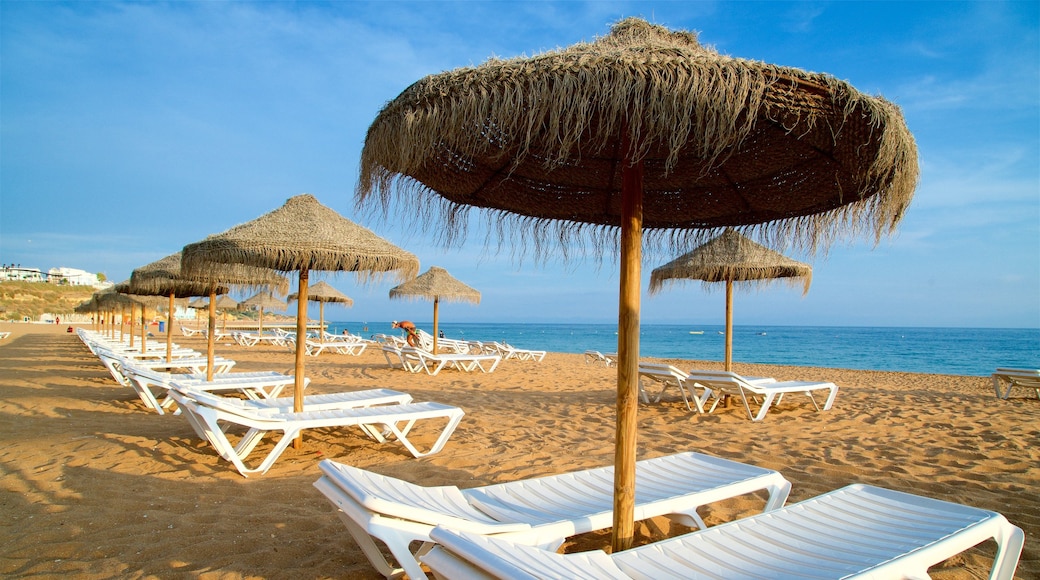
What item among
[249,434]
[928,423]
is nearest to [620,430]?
[249,434]

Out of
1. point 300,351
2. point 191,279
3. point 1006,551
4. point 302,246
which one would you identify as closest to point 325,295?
point 191,279

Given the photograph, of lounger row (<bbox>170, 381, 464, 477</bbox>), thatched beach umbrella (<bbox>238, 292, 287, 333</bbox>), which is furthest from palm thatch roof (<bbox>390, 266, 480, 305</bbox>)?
thatched beach umbrella (<bbox>238, 292, 287, 333</bbox>)

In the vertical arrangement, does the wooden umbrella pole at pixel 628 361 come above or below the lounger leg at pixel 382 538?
above

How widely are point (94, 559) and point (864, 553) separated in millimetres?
3281

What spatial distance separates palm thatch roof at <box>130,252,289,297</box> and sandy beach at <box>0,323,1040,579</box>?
1678mm

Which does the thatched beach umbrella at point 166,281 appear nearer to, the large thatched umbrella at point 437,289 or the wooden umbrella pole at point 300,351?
the wooden umbrella pole at point 300,351

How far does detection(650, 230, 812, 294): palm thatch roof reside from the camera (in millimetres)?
7074

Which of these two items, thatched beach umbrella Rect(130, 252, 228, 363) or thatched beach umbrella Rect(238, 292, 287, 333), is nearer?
thatched beach umbrella Rect(130, 252, 228, 363)

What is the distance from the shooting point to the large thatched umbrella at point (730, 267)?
279 inches

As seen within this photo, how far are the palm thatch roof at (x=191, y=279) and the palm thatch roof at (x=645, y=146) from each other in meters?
5.01

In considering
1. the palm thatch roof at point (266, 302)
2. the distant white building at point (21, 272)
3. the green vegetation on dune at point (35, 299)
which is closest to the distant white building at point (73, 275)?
the distant white building at point (21, 272)

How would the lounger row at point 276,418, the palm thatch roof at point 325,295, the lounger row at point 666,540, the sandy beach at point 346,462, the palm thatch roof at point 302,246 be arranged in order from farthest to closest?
the palm thatch roof at point 325,295
the palm thatch roof at point 302,246
the lounger row at point 276,418
the sandy beach at point 346,462
the lounger row at point 666,540

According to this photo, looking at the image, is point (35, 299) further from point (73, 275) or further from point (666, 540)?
point (666, 540)

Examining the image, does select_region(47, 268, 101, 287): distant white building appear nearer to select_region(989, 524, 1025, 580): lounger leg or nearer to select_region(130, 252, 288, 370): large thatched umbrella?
select_region(130, 252, 288, 370): large thatched umbrella
